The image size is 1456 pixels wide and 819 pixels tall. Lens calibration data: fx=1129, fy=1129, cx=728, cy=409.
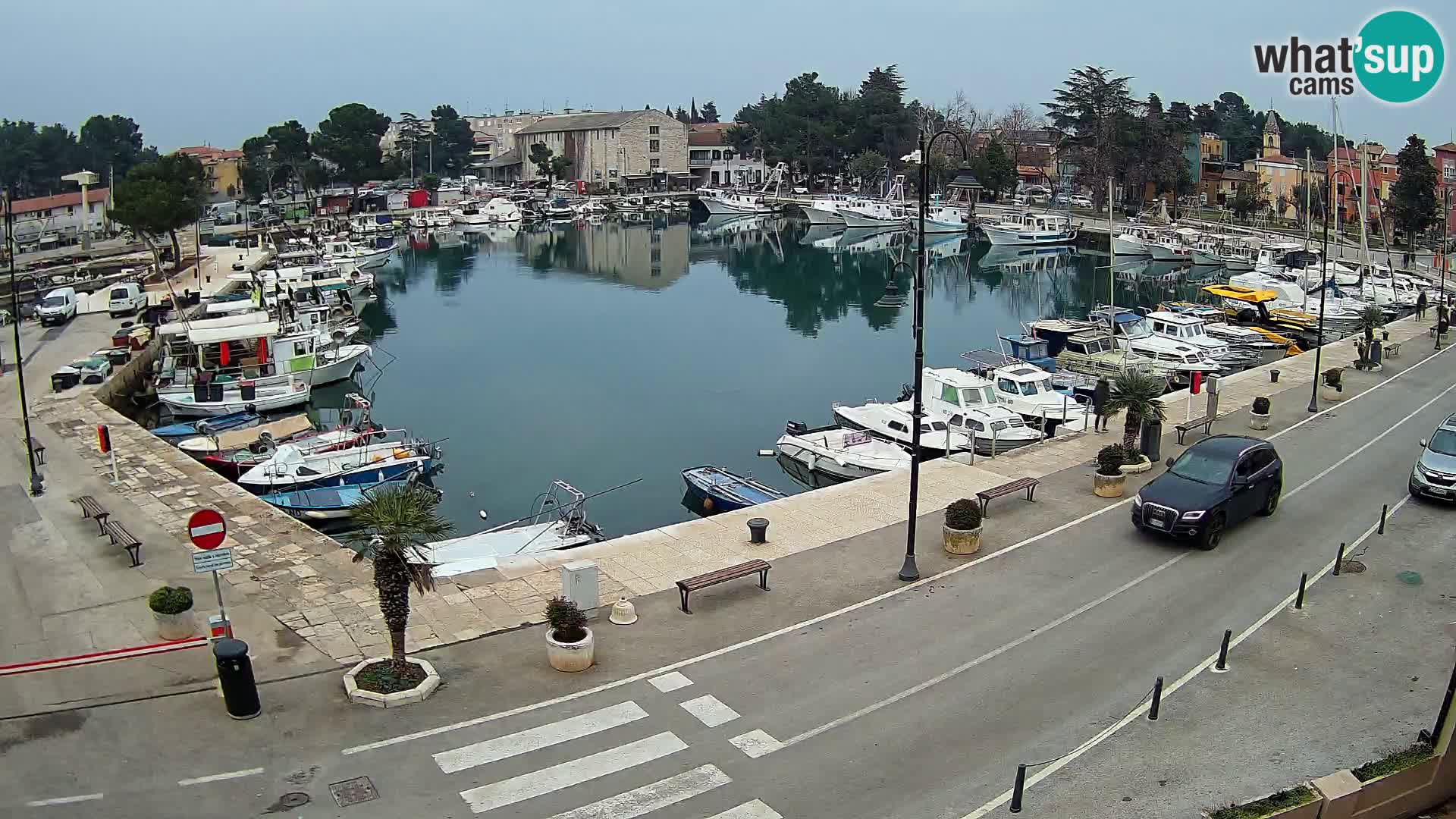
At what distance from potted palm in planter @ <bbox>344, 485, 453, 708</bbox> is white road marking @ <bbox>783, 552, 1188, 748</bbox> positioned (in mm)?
4873

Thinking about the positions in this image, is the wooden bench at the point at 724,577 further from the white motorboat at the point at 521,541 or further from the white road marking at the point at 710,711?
the white motorboat at the point at 521,541

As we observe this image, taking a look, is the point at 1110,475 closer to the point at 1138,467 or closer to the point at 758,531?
the point at 1138,467

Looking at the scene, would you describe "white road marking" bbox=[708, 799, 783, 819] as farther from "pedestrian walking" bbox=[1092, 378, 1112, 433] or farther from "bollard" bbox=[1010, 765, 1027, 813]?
"pedestrian walking" bbox=[1092, 378, 1112, 433]

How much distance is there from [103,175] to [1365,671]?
147 m

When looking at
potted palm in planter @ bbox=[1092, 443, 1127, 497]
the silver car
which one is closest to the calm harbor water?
potted palm in planter @ bbox=[1092, 443, 1127, 497]

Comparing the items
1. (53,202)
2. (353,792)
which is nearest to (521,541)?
(353,792)

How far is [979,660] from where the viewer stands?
15.3 m

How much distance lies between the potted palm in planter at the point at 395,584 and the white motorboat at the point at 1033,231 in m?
99.7

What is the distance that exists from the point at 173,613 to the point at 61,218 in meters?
100

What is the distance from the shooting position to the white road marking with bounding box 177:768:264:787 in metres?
12.0

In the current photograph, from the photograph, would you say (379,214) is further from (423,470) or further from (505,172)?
(423,470)

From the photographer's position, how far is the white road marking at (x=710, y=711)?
1358 centimetres

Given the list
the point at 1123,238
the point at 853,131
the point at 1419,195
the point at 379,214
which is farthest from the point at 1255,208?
the point at 379,214

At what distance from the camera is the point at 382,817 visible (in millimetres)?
11438
